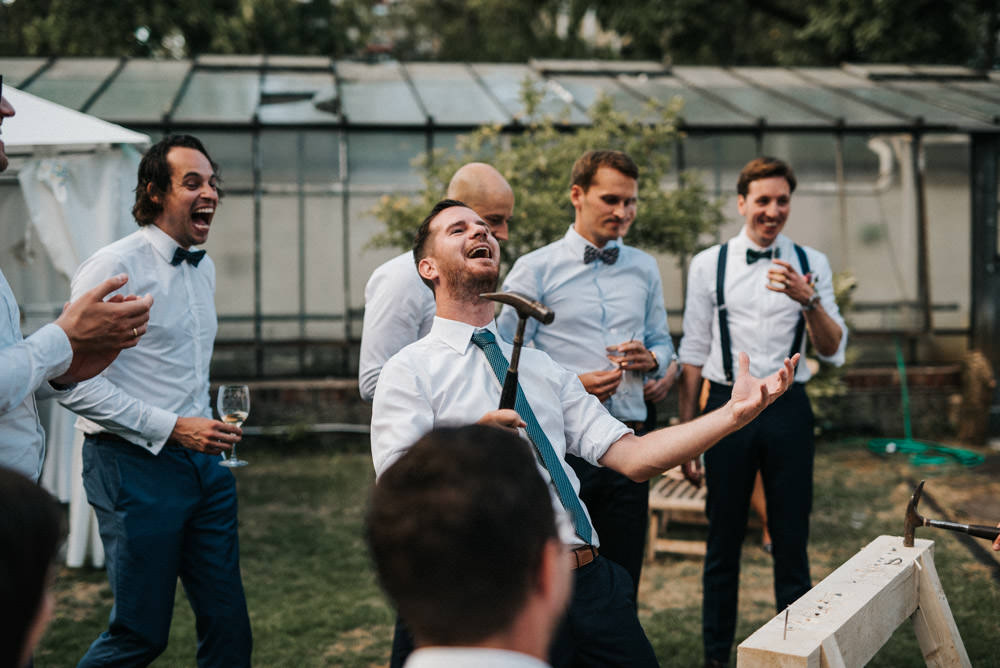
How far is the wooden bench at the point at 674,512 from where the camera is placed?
19.2 ft

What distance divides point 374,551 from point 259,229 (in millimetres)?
9150

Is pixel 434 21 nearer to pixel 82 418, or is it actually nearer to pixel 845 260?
pixel 845 260

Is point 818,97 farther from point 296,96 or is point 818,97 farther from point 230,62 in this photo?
point 230,62

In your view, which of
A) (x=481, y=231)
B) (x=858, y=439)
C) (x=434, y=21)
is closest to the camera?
(x=481, y=231)

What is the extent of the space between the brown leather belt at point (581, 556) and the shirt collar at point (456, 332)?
61 centimetres

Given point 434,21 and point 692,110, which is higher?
point 434,21

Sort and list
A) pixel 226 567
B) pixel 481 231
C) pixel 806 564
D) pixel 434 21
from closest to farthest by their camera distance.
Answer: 1. pixel 481 231
2. pixel 226 567
3. pixel 806 564
4. pixel 434 21

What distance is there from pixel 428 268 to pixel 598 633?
1.11 meters

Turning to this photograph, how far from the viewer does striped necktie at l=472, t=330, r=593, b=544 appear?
241 centimetres

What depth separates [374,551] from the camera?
132cm

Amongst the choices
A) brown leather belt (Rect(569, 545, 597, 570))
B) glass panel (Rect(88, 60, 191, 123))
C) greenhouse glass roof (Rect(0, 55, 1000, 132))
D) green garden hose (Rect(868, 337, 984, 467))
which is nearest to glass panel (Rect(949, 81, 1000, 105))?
greenhouse glass roof (Rect(0, 55, 1000, 132))

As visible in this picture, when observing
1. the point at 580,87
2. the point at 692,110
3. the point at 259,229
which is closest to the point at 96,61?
the point at 259,229

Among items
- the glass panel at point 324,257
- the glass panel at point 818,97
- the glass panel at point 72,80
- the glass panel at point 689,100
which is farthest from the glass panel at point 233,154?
the glass panel at point 818,97

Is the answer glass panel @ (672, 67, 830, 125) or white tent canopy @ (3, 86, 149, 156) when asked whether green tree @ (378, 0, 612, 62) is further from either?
white tent canopy @ (3, 86, 149, 156)
